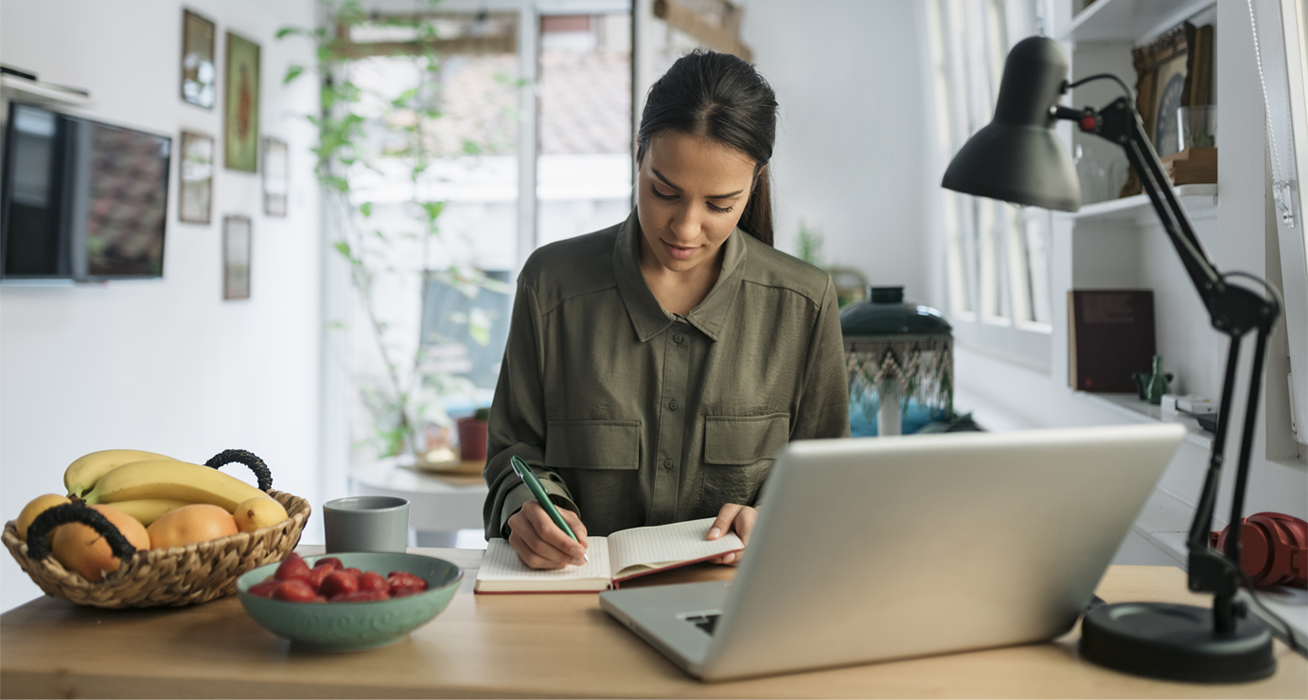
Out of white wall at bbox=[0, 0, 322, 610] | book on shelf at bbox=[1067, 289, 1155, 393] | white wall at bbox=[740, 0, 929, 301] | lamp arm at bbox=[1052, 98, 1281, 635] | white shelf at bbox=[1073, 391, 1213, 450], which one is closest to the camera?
lamp arm at bbox=[1052, 98, 1281, 635]

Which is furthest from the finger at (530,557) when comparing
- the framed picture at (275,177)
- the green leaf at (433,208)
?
the framed picture at (275,177)

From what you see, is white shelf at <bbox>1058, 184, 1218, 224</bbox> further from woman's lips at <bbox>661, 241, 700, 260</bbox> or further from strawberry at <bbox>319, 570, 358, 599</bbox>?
strawberry at <bbox>319, 570, 358, 599</bbox>

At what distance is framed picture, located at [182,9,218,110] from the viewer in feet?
11.5

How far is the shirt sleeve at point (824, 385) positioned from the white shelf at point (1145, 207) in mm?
464

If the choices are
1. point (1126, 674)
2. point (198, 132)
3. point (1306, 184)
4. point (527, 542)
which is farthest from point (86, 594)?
point (198, 132)

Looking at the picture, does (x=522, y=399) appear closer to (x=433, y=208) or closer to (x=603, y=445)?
(x=603, y=445)

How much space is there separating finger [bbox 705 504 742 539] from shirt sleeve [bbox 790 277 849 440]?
11.1 inches

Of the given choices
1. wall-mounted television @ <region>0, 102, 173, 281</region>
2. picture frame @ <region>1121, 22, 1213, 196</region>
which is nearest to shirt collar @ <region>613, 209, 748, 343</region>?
picture frame @ <region>1121, 22, 1213, 196</region>

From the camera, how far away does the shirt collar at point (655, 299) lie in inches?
56.7

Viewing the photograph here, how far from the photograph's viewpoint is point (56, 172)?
2.75 meters

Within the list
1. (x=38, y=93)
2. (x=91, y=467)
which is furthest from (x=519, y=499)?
(x=38, y=93)

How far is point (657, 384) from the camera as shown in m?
1.45

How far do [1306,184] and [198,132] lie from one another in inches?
137

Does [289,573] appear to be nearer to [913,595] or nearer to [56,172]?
[913,595]
